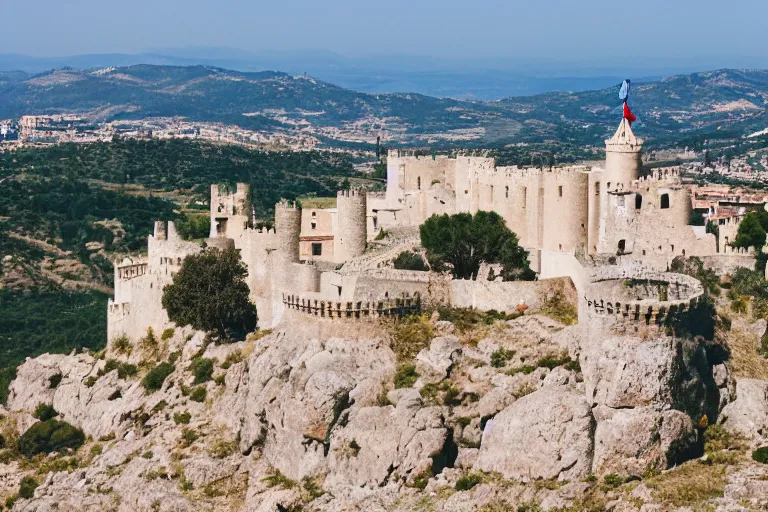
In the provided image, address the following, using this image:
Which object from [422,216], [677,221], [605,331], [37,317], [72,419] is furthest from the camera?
[37,317]

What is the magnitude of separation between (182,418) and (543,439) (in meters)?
13.8

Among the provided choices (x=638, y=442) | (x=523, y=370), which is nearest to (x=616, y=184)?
(x=523, y=370)

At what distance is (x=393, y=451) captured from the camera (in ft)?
111

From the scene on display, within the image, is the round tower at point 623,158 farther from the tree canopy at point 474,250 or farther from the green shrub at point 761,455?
→ the green shrub at point 761,455

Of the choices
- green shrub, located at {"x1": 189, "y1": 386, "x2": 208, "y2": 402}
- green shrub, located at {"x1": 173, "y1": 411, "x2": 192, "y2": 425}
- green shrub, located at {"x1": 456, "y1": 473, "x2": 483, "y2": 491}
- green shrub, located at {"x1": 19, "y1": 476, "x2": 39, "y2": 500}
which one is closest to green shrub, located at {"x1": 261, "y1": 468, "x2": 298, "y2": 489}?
green shrub, located at {"x1": 456, "y1": 473, "x2": 483, "y2": 491}

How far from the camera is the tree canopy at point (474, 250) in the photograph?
42562 mm

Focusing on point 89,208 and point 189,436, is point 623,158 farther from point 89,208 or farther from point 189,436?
point 89,208

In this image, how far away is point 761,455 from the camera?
31469 mm

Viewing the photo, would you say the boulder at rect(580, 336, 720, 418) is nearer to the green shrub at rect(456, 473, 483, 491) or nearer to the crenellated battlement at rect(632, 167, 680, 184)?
the green shrub at rect(456, 473, 483, 491)

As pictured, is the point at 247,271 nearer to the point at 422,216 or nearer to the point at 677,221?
the point at 422,216

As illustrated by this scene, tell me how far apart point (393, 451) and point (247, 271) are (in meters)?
13.3

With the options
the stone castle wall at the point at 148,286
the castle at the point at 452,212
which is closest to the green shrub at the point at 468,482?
the castle at the point at 452,212

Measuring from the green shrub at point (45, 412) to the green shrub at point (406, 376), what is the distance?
1788cm

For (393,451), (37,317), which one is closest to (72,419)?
(393,451)
